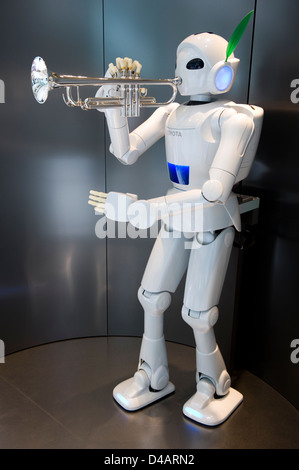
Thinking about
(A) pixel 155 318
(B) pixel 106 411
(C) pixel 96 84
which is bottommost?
(B) pixel 106 411

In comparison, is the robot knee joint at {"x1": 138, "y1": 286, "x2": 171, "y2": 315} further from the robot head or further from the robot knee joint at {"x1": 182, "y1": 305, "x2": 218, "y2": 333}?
the robot head

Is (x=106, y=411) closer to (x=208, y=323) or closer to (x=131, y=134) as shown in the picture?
(x=208, y=323)

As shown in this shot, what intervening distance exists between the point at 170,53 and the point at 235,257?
1.14 metres

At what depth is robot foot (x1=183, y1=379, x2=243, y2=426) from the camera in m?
2.17

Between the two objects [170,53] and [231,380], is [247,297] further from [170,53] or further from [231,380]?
[170,53]

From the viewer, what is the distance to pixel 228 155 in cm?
176

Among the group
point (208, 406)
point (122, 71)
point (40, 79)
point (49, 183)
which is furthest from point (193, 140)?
point (208, 406)

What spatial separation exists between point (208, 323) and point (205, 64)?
1.10 m

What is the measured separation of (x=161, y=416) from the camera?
2.23m

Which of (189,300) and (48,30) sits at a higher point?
(48,30)

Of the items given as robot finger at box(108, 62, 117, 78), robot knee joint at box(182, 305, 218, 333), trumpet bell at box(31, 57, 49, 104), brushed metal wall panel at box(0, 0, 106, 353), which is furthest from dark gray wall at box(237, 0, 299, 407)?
trumpet bell at box(31, 57, 49, 104)

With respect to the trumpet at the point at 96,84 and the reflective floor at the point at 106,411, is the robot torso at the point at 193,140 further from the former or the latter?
the reflective floor at the point at 106,411

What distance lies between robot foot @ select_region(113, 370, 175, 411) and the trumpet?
1.30 metres
